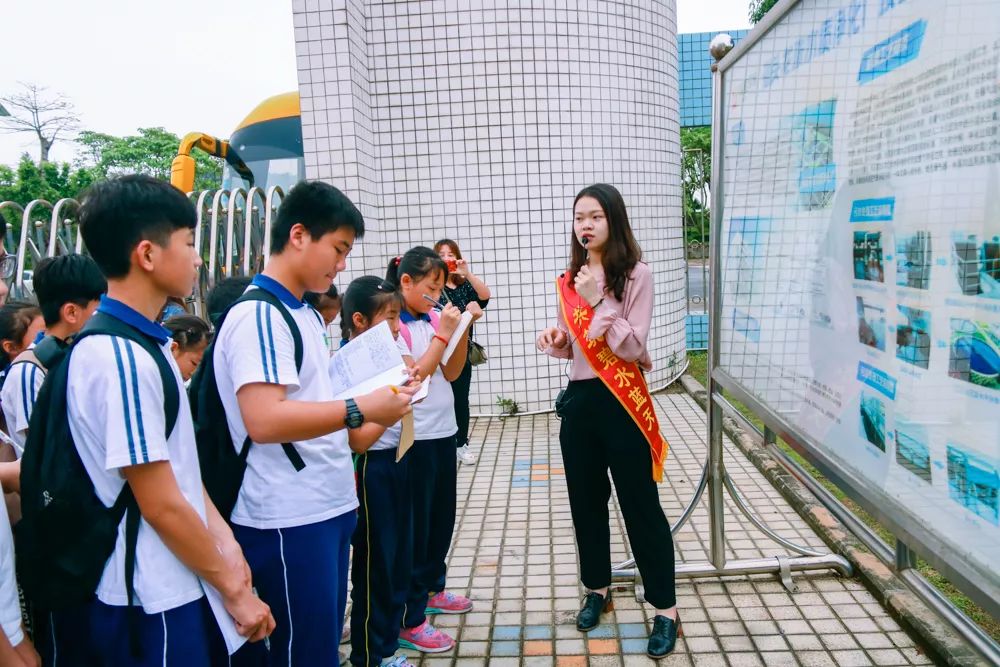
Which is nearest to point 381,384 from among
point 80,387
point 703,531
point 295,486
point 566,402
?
point 295,486

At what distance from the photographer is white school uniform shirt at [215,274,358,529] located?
1.60 m

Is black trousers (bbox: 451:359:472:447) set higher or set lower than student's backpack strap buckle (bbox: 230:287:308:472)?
lower

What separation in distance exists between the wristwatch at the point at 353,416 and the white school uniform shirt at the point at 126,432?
1.18 feet

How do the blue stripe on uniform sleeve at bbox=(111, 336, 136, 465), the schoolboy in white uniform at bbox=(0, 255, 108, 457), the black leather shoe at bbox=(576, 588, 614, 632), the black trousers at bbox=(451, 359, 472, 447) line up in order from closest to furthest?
the blue stripe on uniform sleeve at bbox=(111, 336, 136, 465) < the schoolboy in white uniform at bbox=(0, 255, 108, 457) < the black leather shoe at bbox=(576, 588, 614, 632) < the black trousers at bbox=(451, 359, 472, 447)

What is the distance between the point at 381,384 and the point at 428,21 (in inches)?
194

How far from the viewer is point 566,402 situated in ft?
9.27

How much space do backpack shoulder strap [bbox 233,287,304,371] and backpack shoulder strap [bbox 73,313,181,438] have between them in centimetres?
30

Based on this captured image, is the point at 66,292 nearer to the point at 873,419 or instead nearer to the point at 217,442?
the point at 217,442

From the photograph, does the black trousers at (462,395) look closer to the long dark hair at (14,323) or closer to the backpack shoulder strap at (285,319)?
the long dark hair at (14,323)

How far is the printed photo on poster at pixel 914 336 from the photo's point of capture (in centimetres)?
141

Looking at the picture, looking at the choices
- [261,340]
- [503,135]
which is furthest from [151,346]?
[503,135]

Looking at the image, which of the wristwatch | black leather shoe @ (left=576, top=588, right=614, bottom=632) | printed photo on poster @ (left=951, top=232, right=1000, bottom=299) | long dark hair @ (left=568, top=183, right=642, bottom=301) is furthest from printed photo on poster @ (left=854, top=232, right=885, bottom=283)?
black leather shoe @ (left=576, top=588, right=614, bottom=632)

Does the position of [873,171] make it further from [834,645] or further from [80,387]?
[834,645]

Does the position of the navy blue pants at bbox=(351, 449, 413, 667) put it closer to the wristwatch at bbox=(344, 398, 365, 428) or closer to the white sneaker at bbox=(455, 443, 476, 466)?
the wristwatch at bbox=(344, 398, 365, 428)
